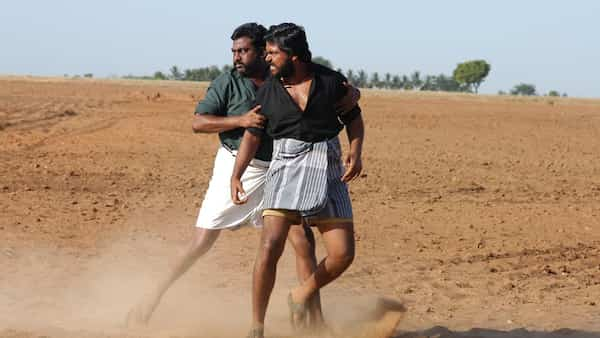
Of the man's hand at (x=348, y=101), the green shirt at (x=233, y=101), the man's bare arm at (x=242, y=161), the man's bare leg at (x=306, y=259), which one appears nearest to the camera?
the man's hand at (x=348, y=101)

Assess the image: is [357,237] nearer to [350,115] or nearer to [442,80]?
[350,115]

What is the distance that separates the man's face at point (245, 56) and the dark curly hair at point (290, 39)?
0.57m

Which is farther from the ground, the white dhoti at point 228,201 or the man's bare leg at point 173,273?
the white dhoti at point 228,201

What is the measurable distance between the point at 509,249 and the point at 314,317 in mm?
4157

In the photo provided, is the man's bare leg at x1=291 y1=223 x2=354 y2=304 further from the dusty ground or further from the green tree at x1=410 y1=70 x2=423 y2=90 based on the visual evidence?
the green tree at x1=410 y1=70 x2=423 y2=90

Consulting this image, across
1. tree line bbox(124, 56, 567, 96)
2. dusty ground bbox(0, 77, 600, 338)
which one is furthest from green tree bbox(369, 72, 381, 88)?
dusty ground bbox(0, 77, 600, 338)

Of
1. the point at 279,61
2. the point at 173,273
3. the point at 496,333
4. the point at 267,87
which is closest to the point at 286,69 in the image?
the point at 279,61

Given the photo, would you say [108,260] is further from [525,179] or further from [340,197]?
[525,179]

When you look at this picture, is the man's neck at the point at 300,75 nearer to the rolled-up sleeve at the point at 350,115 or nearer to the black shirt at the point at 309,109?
the black shirt at the point at 309,109

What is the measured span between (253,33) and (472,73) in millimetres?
93954

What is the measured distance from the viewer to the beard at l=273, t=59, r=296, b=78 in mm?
5816

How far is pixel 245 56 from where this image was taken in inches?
253

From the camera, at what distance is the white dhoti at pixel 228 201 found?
655 cm

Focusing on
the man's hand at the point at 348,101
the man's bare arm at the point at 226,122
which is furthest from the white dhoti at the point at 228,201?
the man's hand at the point at 348,101
